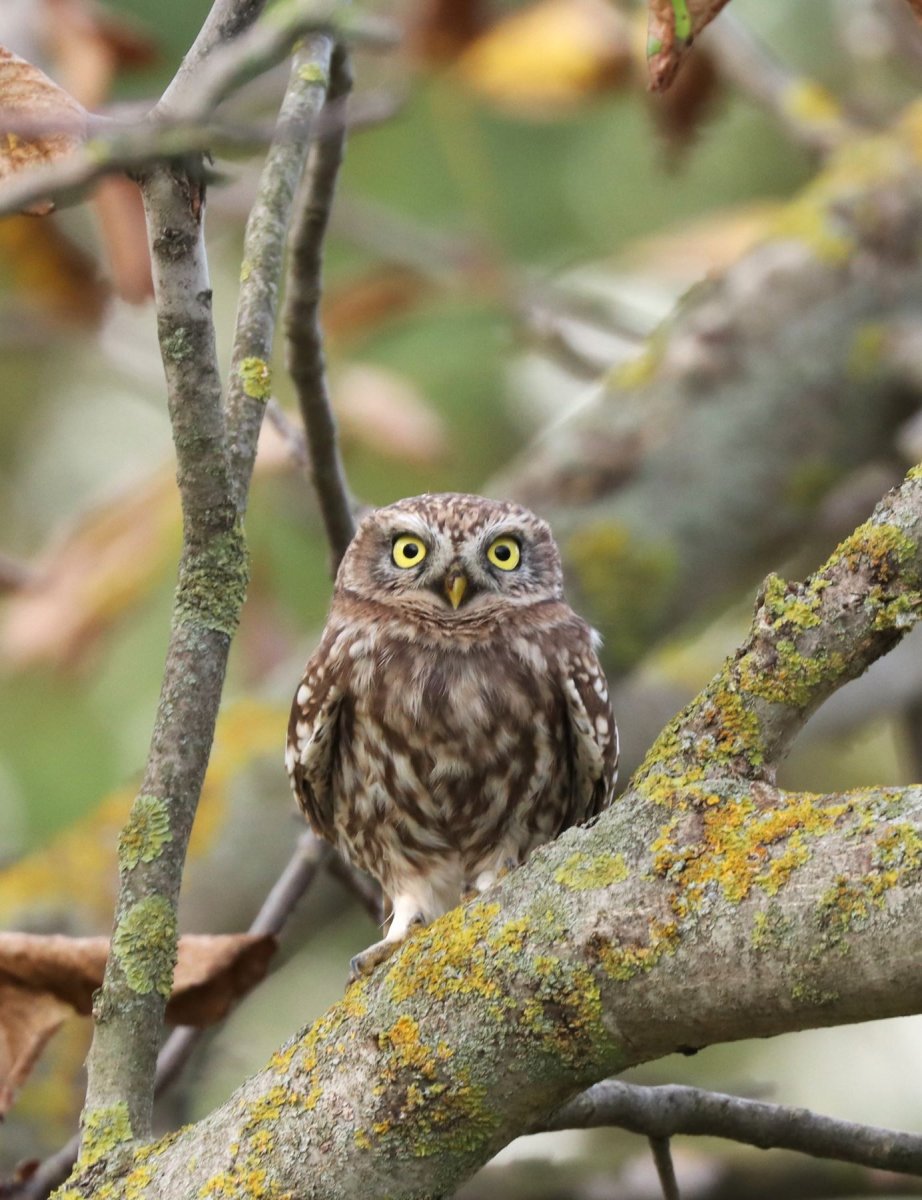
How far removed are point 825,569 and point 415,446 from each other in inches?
149

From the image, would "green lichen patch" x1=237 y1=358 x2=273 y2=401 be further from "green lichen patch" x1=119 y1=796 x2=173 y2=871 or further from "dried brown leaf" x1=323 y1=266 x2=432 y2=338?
"dried brown leaf" x1=323 y1=266 x2=432 y2=338

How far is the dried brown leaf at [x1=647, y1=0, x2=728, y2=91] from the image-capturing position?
2105 mm

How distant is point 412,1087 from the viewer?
6.86 ft

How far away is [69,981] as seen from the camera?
2.73 m

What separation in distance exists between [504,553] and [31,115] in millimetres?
2095

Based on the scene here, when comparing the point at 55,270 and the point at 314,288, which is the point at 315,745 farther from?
the point at 55,270

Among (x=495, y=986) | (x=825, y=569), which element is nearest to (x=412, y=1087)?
(x=495, y=986)

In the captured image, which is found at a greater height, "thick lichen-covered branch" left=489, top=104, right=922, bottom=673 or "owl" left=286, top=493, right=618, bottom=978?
"thick lichen-covered branch" left=489, top=104, right=922, bottom=673

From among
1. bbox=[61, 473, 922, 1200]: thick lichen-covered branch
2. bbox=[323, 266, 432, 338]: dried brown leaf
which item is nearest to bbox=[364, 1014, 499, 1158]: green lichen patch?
bbox=[61, 473, 922, 1200]: thick lichen-covered branch

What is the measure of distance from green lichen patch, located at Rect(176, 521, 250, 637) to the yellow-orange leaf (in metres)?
3.69

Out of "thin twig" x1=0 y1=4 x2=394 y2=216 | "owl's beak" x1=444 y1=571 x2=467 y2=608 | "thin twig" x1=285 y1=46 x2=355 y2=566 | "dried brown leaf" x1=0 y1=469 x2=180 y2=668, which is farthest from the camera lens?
"dried brown leaf" x1=0 y1=469 x2=180 y2=668

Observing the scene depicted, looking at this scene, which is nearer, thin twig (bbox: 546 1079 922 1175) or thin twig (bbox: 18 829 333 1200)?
thin twig (bbox: 546 1079 922 1175)

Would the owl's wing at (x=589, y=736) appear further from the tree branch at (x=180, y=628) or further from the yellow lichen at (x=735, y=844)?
the yellow lichen at (x=735, y=844)

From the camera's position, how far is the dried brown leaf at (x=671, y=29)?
211cm
